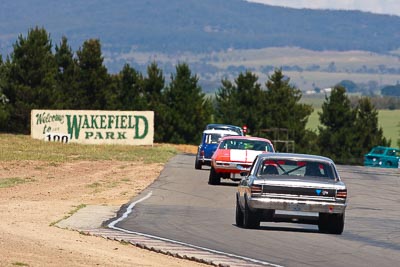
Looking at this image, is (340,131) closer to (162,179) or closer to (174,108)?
(174,108)

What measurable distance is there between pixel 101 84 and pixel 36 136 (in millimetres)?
22177

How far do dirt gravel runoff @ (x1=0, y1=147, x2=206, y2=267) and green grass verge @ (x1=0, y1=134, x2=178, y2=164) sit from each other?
2.28 metres

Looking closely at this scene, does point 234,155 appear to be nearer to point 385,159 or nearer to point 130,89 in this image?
point 385,159

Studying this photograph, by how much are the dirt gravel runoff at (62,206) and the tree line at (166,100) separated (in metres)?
28.0

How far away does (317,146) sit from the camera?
103000mm

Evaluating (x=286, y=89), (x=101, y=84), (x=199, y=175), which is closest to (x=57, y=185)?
(x=199, y=175)

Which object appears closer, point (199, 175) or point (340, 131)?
point (199, 175)

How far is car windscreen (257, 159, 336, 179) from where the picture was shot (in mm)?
21109

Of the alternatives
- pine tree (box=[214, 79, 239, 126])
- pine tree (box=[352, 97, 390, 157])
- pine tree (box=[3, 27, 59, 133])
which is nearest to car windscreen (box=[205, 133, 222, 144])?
pine tree (box=[3, 27, 59, 133])

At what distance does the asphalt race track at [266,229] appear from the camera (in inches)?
687

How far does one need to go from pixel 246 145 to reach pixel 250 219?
13230mm

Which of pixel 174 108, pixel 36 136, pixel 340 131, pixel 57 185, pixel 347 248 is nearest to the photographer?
pixel 347 248

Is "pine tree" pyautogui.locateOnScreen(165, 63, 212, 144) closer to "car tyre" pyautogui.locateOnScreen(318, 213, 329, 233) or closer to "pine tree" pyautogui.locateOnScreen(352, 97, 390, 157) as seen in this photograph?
"pine tree" pyautogui.locateOnScreen(352, 97, 390, 157)

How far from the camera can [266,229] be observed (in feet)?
69.9
